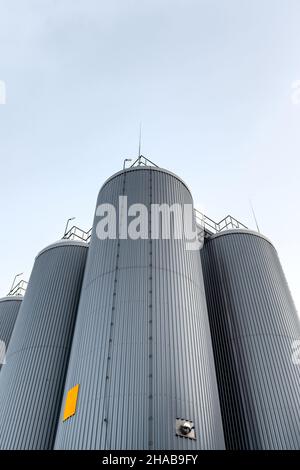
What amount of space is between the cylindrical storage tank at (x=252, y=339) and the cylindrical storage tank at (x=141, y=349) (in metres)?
4.35

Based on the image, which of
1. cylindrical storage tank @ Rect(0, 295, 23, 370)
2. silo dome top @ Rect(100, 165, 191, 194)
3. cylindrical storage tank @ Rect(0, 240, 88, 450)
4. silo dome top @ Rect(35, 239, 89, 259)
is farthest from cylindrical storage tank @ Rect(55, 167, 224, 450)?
cylindrical storage tank @ Rect(0, 295, 23, 370)

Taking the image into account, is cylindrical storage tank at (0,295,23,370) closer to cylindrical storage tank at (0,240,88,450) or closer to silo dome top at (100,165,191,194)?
cylindrical storage tank at (0,240,88,450)

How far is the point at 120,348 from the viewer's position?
619 inches

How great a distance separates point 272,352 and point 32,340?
1443 cm

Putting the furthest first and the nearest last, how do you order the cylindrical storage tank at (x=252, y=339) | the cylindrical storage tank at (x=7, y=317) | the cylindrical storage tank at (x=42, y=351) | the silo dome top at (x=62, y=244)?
the cylindrical storage tank at (x=7, y=317)
the silo dome top at (x=62, y=244)
the cylindrical storage tank at (x=42, y=351)
the cylindrical storage tank at (x=252, y=339)

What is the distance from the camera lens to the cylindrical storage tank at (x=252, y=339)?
19.4 meters

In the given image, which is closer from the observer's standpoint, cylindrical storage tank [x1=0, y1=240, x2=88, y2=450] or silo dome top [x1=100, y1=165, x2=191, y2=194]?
cylindrical storage tank [x1=0, y1=240, x2=88, y2=450]

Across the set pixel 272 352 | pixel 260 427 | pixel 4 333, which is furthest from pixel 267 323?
pixel 4 333

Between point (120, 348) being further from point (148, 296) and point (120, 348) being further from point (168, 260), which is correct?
point (168, 260)

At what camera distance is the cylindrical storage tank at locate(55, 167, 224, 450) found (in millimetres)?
13812

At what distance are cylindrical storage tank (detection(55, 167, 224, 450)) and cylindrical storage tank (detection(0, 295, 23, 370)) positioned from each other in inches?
575

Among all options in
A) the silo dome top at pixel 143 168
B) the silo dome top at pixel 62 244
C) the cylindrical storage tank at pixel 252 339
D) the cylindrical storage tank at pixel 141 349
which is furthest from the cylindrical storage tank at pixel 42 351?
the cylindrical storage tank at pixel 252 339

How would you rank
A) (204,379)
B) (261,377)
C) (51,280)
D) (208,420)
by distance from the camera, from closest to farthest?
(208,420) → (204,379) → (261,377) → (51,280)

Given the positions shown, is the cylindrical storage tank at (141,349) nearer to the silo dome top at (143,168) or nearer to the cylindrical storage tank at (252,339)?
the silo dome top at (143,168)
